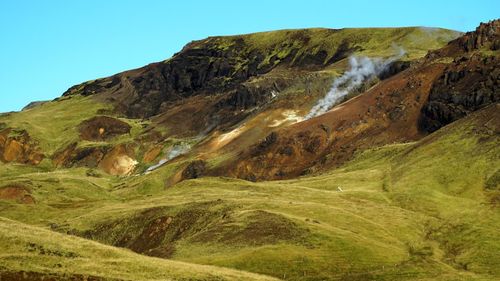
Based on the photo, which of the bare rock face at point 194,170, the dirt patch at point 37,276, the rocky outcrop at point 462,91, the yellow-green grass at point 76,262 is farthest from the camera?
the bare rock face at point 194,170

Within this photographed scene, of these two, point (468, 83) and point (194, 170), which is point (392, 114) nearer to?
point (468, 83)

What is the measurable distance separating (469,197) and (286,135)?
7232cm

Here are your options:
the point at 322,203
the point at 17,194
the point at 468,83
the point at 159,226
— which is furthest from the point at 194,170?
the point at 322,203

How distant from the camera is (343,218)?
97562 mm

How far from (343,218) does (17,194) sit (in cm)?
9414

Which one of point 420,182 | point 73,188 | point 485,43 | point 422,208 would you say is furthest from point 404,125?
point 73,188

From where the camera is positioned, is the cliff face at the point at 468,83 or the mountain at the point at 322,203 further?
the cliff face at the point at 468,83

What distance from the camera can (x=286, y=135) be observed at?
17762 centimetres

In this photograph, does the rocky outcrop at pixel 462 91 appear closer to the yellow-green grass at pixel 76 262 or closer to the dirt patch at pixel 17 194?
the dirt patch at pixel 17 194

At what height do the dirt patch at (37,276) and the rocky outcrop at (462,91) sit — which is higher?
the rocky outcrop at (462,91)

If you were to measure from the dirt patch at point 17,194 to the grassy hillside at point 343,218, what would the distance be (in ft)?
9.47

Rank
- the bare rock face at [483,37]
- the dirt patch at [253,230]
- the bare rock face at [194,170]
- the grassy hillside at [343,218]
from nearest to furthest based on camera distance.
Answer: the grassy hillside at [343,218]
the dirt patch at [253,230]
the bare rock face at [483,37]
the bare rock face at [194,170]

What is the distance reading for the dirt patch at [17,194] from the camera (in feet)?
527

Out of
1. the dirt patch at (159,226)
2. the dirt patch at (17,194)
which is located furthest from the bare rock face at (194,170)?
the dirt patch at (159,226)
